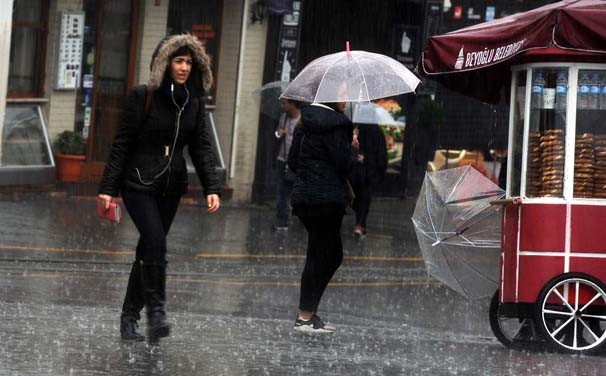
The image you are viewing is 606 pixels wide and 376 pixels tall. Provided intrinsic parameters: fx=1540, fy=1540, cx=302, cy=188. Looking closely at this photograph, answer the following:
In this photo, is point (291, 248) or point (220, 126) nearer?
point (291, 248)

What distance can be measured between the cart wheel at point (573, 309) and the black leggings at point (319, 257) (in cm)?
145

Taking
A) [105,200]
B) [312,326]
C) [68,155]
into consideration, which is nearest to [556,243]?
[312,326]

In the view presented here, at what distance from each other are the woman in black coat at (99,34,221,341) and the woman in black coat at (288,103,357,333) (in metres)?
1.22

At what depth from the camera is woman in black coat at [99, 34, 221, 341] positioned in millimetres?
9188

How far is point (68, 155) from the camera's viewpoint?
20.1 m

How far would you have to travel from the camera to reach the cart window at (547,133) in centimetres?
1038

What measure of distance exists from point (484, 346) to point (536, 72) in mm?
Result: 1939

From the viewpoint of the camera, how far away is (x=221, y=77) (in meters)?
22.4

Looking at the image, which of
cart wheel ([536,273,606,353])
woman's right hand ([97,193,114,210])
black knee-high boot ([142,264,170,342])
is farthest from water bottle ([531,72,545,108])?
woman's right hand ([97,193,114,210])

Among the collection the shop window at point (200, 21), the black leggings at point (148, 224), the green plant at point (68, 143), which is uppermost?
the shop window at point (200, 21)

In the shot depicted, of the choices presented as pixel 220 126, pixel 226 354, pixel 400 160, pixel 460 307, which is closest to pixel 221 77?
pixel 220 126

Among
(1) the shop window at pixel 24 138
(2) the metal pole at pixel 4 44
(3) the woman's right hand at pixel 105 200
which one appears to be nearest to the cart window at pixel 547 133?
(3) the woman's right hand at pixel 105 200

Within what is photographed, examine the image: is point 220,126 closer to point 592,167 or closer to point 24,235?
point 24,235

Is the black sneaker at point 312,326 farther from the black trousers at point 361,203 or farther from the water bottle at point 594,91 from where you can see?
the black trousers at point 361,203
